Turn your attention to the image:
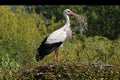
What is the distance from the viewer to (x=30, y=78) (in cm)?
650

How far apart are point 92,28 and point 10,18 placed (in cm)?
2226

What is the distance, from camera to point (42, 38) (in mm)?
20844

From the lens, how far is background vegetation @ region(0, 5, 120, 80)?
813 cm

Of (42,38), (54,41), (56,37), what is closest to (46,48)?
(54,41)

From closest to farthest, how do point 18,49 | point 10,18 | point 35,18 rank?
point 18,49
point 10,18
point 35,18

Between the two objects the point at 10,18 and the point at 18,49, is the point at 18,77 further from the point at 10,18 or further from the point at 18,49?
the point at 10,18

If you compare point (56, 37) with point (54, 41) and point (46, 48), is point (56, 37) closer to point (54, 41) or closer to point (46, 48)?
point (54, 41)

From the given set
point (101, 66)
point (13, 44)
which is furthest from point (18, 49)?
point (101, 66)

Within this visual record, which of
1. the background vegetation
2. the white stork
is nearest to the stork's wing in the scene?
the white stork

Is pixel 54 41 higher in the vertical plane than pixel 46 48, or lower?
higher

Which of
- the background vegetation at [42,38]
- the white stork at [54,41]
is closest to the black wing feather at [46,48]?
the white stork at [54,41]

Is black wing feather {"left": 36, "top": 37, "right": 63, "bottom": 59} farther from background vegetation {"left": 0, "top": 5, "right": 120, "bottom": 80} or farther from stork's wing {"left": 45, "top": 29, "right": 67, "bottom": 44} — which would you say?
background vegetation {"left": 0, "top": 5, "right": 120, "bottom": 80}

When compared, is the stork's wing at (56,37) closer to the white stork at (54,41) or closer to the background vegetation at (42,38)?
the white stork at (54,41)
